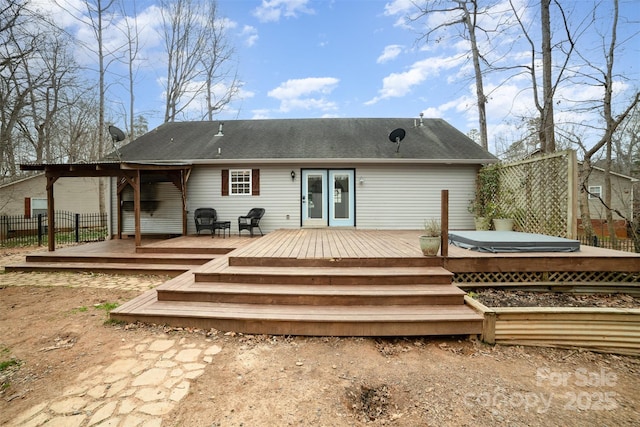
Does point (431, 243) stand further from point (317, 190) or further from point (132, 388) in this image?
point (317, 190)

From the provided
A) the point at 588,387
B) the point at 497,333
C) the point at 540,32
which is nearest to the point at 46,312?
the point at 497,333

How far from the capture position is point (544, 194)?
6199 mm

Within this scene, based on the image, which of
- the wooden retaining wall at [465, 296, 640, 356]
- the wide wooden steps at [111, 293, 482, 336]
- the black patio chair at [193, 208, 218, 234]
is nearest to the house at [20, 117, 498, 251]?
the black patio chair at [193, 208, 218, 234]

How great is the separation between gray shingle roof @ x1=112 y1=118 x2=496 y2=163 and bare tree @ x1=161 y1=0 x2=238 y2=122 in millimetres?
4722

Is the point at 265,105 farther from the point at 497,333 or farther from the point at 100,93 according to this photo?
the point at 497,333

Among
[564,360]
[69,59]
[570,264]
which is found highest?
[69,59]

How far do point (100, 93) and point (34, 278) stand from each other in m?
11.1

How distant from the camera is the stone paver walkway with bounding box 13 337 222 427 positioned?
6.23 feet

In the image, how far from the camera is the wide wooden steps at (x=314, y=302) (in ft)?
10.1

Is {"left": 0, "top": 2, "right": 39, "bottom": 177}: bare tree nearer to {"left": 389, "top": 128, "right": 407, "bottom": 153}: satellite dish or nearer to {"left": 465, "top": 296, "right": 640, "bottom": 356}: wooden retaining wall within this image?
{"left": 389, "top": 128, "right": 407, "bottom": 153}: satellite dish

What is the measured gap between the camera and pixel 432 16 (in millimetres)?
11398

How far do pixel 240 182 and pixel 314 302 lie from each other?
20.6 feet

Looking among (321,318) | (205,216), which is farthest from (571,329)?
(205,216)

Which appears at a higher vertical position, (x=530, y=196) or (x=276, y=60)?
(x=276, y=60)
